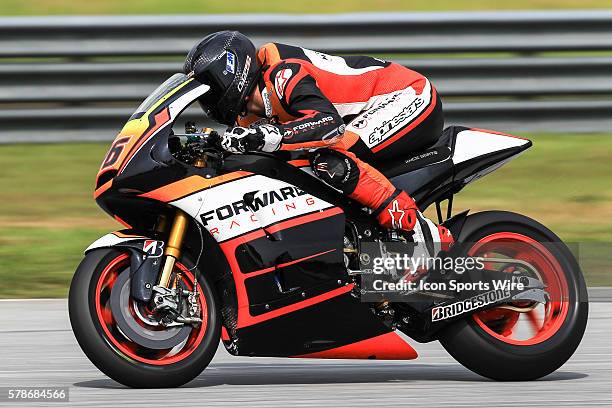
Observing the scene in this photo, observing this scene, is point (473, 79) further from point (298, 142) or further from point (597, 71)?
point (298, 142)

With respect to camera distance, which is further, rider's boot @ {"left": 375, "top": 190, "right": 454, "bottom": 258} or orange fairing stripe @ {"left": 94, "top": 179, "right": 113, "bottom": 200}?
rider's boot @ {"left": 375, "top": 190, "right": 454, "bottom": 258}

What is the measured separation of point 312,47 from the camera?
1043 centimetres

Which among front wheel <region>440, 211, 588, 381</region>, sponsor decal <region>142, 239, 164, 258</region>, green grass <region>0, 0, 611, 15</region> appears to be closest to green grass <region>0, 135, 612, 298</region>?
green grass <region>0, 0, 611, 15</region>

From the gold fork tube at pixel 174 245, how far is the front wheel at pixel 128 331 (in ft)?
0.22

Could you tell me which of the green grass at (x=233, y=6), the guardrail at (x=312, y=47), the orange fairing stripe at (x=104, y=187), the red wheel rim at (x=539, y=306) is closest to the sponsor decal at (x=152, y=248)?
the orange fairing stripe at (x=104, y=187)

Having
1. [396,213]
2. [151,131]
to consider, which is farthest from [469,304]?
[151,131]

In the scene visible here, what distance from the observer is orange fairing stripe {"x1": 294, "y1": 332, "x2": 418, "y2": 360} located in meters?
5.81

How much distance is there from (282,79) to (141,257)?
95 cm

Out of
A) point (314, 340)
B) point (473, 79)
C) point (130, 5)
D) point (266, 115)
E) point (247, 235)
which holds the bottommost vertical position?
point (130, 5)

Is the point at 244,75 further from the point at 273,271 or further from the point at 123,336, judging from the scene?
the point at 123,336

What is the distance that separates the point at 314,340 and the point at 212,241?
61 centimetres

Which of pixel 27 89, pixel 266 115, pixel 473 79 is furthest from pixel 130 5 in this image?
pixel 266 115

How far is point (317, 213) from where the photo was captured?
581 centimetres

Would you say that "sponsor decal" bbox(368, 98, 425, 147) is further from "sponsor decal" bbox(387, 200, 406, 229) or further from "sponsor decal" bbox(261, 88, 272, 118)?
"sponsor decal" bbox(261, 88, 272, 118)
